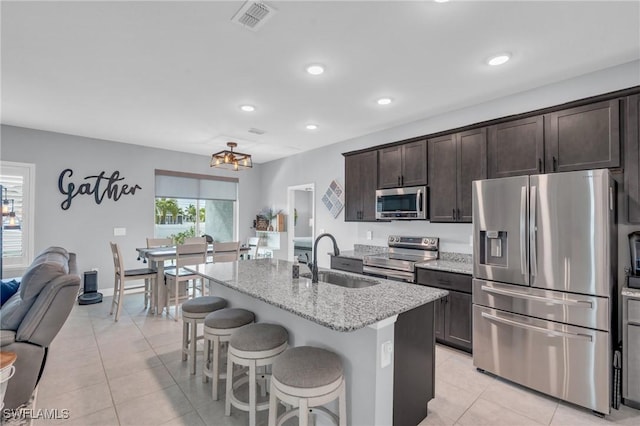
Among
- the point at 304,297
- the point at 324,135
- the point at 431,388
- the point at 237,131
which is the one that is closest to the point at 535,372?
the point at 431,388

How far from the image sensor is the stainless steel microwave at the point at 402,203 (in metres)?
3.70

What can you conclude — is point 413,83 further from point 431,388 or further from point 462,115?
point 431,388

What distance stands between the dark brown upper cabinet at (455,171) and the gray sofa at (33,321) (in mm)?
3507

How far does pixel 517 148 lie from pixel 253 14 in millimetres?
2618

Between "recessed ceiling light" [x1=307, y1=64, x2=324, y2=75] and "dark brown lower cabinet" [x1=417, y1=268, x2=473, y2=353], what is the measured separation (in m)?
2.34

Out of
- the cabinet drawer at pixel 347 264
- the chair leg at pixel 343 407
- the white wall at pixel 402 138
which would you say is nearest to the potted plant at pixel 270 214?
the white wall at pixel 402 138

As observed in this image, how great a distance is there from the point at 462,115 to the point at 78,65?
159 inches

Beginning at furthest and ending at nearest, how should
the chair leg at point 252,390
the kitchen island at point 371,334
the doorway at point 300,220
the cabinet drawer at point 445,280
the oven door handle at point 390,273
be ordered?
the doorway at point 300,220 < the oven door handle at point 390,273 < the cabinet drawer at point 445,280 < the chair leg at point 252,390 < the kitchen island at point 371,334

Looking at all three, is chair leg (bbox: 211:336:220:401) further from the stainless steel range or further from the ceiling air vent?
the ceiling air vent

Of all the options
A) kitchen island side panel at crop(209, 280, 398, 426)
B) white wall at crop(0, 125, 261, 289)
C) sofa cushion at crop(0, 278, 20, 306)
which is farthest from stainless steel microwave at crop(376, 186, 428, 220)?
white wall at crop(0, 125, 261, 289)

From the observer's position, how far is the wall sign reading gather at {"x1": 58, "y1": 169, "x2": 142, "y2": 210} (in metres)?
5.01

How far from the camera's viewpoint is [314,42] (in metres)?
2.36

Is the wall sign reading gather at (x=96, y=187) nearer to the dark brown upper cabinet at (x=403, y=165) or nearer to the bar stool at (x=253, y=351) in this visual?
the dark brown upper cabinet at (x=403, y=165)

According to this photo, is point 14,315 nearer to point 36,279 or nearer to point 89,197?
point 36,279
